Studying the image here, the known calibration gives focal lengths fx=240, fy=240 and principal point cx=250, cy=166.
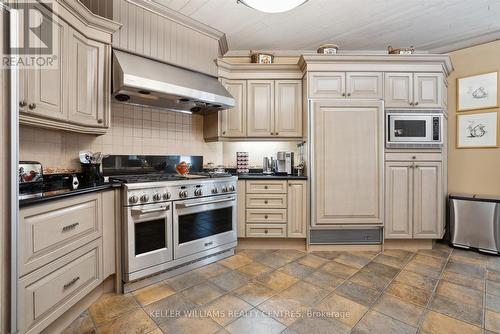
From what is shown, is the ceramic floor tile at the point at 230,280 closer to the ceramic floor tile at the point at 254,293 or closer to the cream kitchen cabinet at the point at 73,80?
the ceramic floor tile at the point at 254,293

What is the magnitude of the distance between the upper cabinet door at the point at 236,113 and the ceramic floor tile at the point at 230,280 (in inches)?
62.5

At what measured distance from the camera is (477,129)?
9.73ft

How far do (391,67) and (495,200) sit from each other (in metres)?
1.86

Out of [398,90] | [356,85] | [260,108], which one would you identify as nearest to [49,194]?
[260,108]

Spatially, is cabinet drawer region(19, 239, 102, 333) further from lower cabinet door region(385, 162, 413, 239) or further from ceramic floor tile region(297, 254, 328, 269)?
lower cabinet door region(385, 162, 413, 239)

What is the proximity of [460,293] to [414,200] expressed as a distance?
1.10 meters

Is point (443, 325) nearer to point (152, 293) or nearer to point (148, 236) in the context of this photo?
point (152, 293)

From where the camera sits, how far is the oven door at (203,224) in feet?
7.16

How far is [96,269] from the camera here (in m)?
1.73

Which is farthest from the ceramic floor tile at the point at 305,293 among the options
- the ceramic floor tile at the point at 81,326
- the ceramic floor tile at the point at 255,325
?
the ceramic floor tile at the point at 81,326

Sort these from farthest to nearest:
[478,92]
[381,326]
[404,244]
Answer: [478,92], [404,244], [381,326]

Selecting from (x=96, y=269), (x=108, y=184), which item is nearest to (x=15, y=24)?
(x=108, y=184)

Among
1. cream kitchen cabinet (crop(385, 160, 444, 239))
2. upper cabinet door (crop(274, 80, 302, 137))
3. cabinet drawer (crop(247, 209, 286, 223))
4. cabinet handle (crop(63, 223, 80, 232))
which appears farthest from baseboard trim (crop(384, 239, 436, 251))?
cabinet handle (crop(63, 223, 80, 232))

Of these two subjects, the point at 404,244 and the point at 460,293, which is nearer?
the point at 460,293
